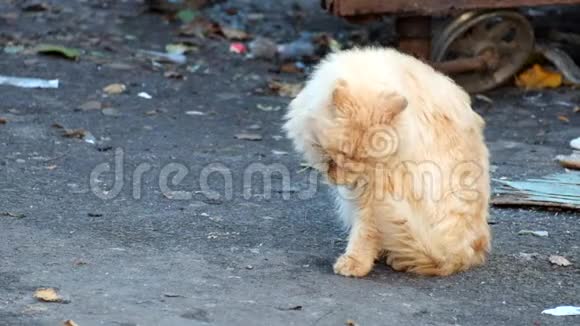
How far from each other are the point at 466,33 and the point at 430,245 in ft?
16.1

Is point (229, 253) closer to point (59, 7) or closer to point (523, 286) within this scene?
point (523, 286)

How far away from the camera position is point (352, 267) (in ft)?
16.4

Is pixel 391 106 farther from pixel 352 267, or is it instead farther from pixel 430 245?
pixel 352 267

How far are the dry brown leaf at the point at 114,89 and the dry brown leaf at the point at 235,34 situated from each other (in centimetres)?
233

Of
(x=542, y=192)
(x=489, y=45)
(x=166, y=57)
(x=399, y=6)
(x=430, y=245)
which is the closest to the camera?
(x=430, y=245)

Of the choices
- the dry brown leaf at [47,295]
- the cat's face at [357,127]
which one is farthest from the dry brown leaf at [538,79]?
the dry brown leaf at [47,295]

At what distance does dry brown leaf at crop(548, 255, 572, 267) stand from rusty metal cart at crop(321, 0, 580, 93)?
3.54m

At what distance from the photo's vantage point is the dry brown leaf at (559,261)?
538 cm

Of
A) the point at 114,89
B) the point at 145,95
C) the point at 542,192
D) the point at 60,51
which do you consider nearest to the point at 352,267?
the point at 542,192

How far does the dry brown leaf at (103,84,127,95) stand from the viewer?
9172 millimetres

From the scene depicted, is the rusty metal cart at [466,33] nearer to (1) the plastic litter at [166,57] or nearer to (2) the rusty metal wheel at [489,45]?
(2) the rusty metal wheel at [489,45]

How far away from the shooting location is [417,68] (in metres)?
5.07

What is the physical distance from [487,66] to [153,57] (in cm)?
319

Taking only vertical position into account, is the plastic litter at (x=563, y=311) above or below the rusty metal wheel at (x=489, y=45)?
below
